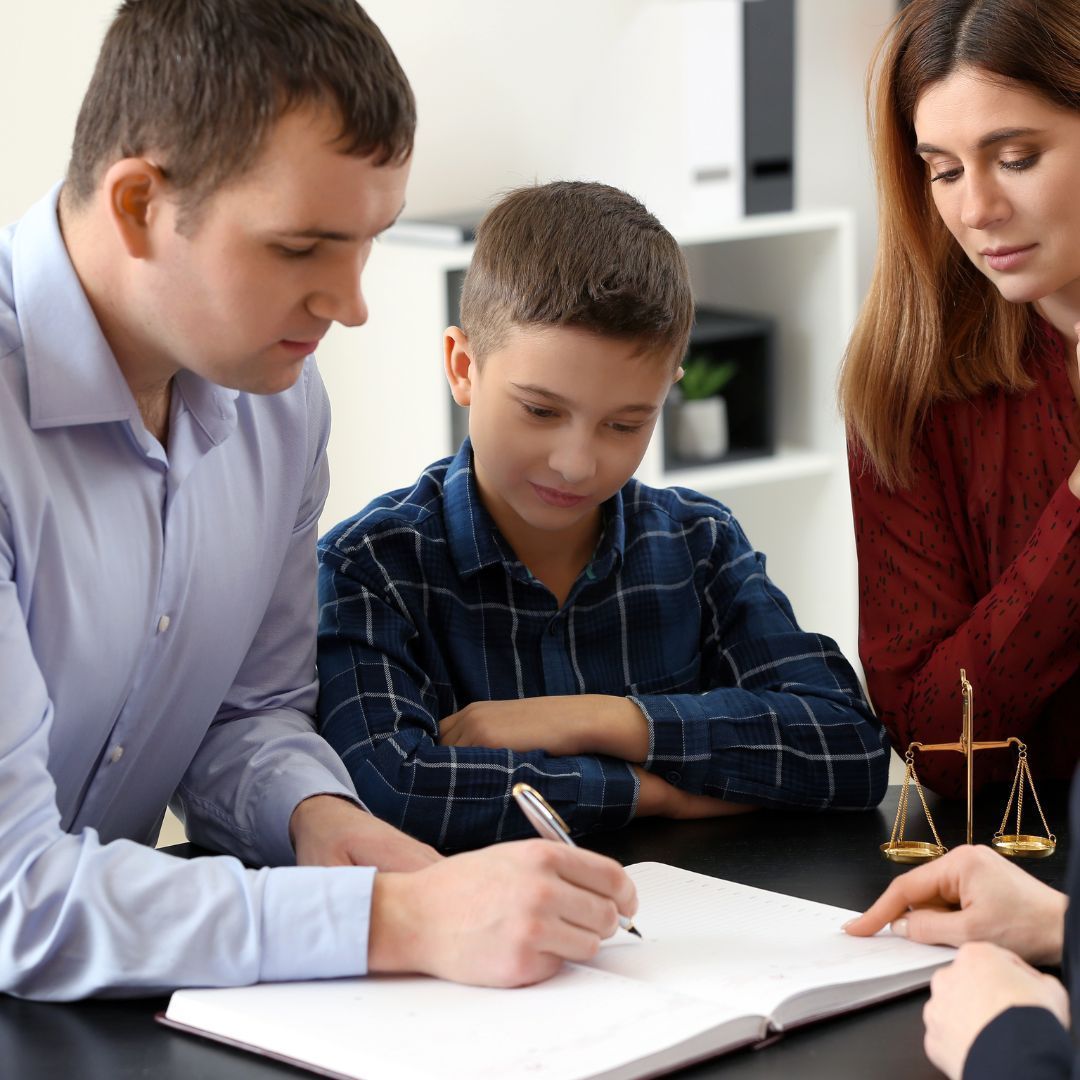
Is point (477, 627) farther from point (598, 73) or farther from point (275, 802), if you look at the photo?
point (598, 73)

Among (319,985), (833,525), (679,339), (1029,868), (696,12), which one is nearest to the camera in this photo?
(319,985)

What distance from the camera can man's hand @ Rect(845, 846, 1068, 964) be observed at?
106cm

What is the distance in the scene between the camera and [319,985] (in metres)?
1.03

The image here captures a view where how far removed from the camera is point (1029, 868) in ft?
4.13

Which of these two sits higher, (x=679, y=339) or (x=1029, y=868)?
(x=679, y=339)

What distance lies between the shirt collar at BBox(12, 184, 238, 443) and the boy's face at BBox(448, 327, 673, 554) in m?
0.39

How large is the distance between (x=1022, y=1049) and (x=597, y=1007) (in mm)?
252

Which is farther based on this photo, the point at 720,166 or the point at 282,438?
the point at 720,166

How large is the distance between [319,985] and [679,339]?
2.34 feet

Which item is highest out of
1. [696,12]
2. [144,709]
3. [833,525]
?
[696,12]

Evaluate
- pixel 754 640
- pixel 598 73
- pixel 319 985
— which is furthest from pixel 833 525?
pixel 319 985

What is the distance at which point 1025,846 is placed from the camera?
129 centimetres

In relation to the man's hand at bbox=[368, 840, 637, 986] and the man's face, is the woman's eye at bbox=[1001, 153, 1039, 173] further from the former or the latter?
the man's hand at bbox=[368, 840, 637, 986]

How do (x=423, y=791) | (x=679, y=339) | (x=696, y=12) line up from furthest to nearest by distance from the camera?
1. (x=696, y=12)
2. (x=679, y=339)
3. (x=423, y=791)
